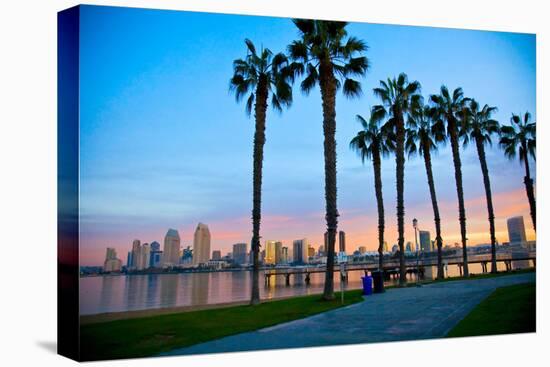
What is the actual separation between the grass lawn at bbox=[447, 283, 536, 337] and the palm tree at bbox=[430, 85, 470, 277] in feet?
17.9

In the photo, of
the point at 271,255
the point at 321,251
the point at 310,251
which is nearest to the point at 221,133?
the point at 271,255

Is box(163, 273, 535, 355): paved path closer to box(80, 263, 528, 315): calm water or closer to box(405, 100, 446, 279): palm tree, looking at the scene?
box(80, 263, 528, 315): calm water

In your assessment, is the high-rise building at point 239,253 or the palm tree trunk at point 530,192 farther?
the high-rise building at point 239,253

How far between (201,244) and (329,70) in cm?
685

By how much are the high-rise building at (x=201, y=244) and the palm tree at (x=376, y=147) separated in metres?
9.16

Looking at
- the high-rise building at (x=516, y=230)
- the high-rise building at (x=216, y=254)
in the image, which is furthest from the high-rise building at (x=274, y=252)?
the high-rise building at (x=516, y=230)

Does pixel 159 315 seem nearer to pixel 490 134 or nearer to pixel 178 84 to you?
pixel 178 84

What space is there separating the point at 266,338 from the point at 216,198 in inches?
180

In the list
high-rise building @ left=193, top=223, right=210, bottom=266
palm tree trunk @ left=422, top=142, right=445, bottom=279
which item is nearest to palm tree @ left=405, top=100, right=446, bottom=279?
palm tree trunk @ left=422, top=142, right=445, bottom=279

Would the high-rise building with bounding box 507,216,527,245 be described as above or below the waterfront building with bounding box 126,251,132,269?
above

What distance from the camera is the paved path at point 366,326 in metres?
13.7

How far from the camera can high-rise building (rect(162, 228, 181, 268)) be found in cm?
1658

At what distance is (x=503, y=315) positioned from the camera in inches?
665

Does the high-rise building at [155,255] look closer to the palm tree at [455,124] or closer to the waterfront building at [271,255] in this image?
the waterfront building at [271,255]
